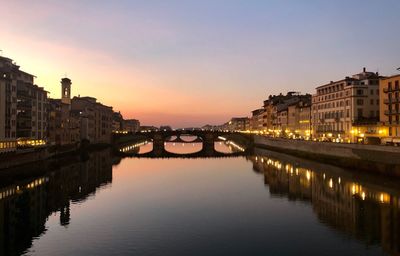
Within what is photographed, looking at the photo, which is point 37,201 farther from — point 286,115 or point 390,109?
point 286,115

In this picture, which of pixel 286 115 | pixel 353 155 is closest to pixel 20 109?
pixel 353 155

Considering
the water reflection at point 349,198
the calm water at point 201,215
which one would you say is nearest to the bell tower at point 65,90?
the calm water at point 201,215

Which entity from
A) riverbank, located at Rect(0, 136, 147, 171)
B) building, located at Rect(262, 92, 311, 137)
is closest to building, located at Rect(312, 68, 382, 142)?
building, located at Rect(262, 92, 311, 137)

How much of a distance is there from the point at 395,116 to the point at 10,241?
63837 mm

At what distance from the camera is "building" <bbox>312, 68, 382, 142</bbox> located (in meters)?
89.2

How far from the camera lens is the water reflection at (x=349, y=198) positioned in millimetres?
32562

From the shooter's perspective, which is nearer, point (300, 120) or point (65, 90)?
point (300, 120)

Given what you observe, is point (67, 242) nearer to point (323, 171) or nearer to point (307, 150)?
point (323, 171)

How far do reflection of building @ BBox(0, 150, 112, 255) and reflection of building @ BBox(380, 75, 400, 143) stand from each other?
1885 inches

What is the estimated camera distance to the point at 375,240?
30.4 m

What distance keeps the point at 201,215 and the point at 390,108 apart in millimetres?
48646

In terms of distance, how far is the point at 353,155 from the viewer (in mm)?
67938

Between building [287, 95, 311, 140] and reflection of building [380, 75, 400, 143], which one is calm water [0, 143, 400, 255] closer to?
reflection of building [380, 75, 400, 143]

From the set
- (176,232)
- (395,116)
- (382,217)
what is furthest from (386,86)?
(176,232)
